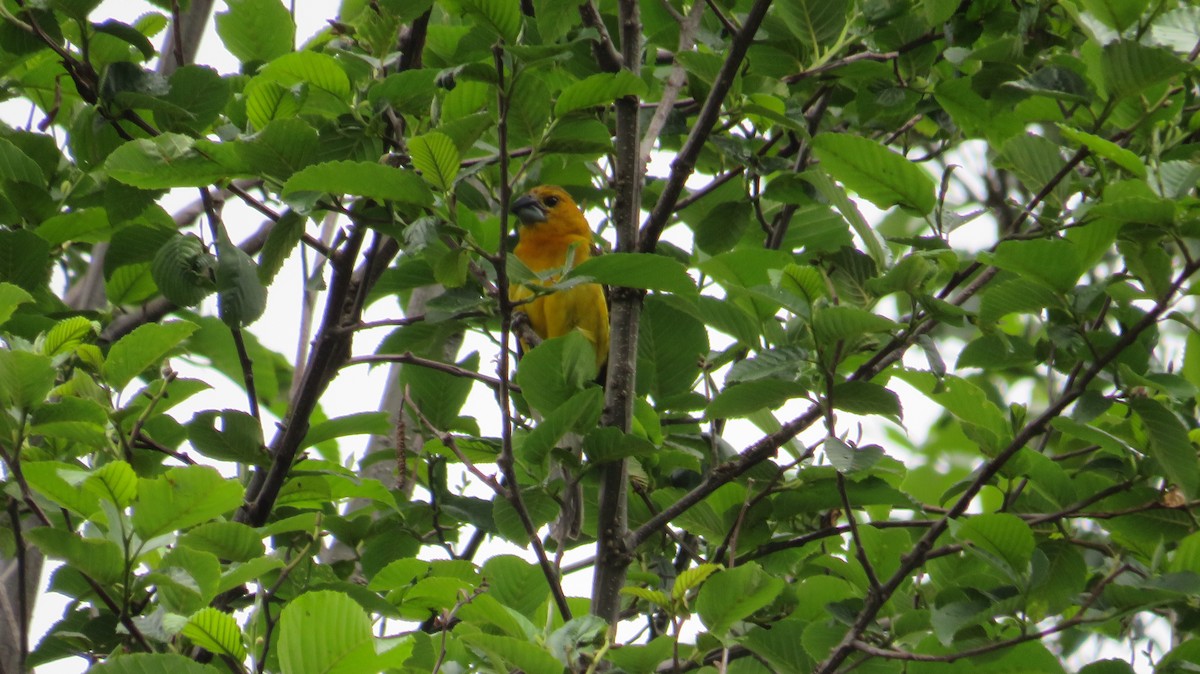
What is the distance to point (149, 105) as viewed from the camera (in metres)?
2.99

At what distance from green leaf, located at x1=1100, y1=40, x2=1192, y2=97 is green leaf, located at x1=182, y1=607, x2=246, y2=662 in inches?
84.4

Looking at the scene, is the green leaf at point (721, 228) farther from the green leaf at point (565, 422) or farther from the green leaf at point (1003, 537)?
the green leaf at point (1003, 537)

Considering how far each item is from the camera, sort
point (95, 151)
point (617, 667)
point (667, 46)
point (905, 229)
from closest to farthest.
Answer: point (617, 667), point (95, 151), point (667, 46), point (905, 229)

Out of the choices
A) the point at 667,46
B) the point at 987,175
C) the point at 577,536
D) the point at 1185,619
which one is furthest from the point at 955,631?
the point at 987,175

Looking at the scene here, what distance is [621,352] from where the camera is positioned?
10.1 feet

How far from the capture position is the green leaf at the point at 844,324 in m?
2.39

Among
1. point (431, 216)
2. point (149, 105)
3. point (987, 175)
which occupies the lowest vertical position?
point (431, 216)

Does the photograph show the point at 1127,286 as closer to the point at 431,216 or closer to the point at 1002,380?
the point at 431,216

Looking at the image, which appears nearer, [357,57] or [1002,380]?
[357,57]

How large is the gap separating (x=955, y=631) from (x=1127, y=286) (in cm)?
85

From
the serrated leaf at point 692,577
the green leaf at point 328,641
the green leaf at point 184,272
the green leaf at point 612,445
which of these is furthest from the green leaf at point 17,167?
the serrated leaf at point 692,577

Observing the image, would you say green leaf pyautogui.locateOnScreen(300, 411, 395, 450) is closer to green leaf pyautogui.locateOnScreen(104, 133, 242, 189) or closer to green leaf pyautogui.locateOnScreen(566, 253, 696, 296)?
green leaf pyautogui.locateOnScreen(104, 133, 242, 189)

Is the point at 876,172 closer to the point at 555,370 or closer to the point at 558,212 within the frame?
the point at 555,370

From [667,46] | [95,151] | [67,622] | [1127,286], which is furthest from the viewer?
[667,46]
